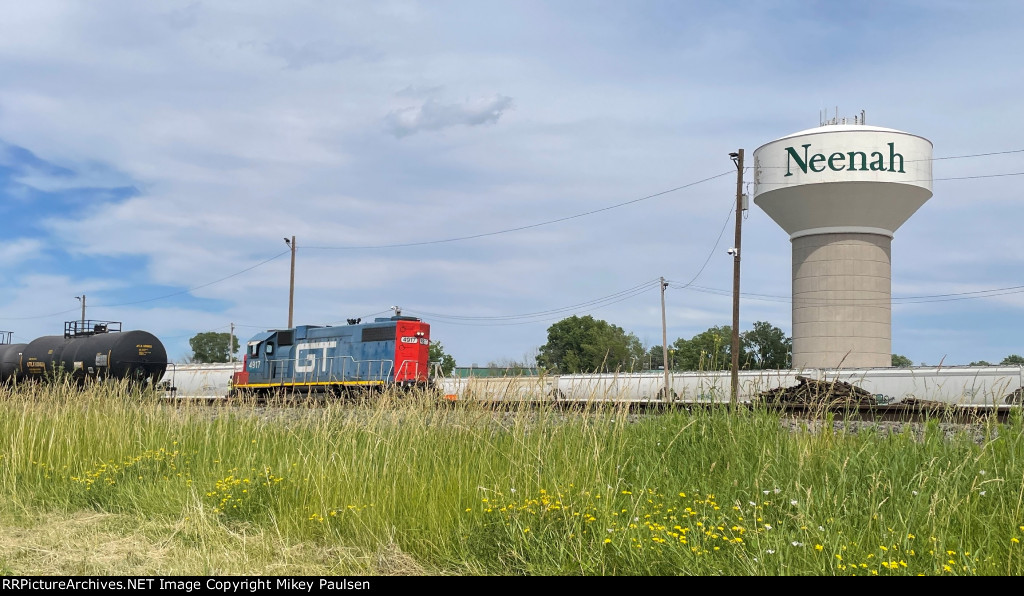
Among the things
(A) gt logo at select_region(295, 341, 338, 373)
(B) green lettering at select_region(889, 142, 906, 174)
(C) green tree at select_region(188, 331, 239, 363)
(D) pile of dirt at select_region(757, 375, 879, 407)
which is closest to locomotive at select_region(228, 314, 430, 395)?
(A) gt logo at select_region(295, 341, 338, 373)

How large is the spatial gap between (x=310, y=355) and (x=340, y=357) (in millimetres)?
1649

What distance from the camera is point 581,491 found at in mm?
5371

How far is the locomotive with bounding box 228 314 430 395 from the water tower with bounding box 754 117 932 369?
25626 millimetres

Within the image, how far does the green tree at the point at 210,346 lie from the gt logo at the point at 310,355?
77.9m

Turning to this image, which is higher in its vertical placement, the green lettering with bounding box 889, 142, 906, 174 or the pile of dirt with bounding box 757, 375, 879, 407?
the green lettering with bounding box 889, 142, 906, 174

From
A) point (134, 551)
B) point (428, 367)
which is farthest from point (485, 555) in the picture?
point (428, 367)

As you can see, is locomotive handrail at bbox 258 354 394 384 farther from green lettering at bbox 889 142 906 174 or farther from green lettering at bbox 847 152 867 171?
green lettering at bbox 889 142 906 174

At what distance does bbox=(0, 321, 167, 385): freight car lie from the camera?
25172mm

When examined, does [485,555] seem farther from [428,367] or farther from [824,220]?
[824,220]

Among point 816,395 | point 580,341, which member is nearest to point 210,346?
point 580,341

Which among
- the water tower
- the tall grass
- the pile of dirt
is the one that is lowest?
the tall grass

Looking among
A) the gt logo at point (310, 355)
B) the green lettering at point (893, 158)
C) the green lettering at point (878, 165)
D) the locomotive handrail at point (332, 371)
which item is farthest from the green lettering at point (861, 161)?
the gt logo at point (310, 355)

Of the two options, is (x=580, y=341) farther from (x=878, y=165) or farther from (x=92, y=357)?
(x=92, y=357)
